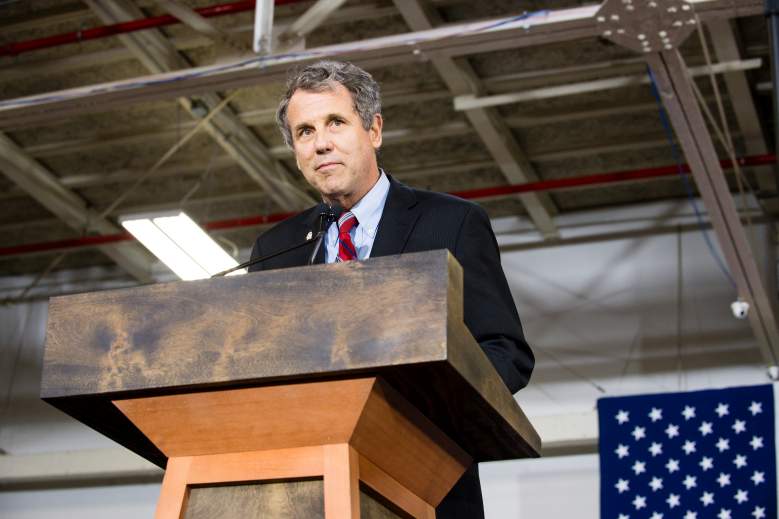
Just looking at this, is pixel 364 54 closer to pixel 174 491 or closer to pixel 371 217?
pixel 371 217

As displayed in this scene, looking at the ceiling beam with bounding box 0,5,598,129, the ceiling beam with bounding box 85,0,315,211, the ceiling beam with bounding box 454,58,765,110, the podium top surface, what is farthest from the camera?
the ceiling beam with bounding box 454,58,765,110

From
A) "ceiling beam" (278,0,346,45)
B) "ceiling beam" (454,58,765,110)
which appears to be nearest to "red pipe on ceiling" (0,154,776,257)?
"ceiling beam" (454,58,765,110)

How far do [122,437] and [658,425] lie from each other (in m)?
5.84

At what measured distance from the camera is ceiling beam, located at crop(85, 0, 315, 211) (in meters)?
6.19

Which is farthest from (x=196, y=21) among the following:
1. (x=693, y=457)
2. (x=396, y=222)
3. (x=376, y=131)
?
(x=396, y=222)

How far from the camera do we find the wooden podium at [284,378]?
3.82 feet

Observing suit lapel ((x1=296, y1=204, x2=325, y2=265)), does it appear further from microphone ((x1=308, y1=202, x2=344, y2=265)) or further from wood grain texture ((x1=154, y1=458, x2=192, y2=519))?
wood grain texture ((x1=154, y1=458, x2=192, y2=519))

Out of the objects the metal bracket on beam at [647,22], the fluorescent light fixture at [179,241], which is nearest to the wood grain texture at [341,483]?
the metal bracket on beam at [647,22]

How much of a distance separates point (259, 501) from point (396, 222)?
0.54 m

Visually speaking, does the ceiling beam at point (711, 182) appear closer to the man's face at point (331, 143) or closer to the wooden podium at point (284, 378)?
the man's face at point (331, 143)

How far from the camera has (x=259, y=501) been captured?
4.11 feet

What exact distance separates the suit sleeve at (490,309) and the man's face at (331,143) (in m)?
0.21

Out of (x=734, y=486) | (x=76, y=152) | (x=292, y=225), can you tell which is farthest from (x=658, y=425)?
(x=292, y=225)

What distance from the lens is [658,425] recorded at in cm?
689
